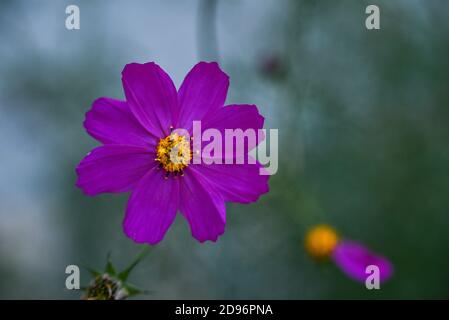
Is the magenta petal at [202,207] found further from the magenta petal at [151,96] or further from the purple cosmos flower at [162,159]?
the magenta petal at [151,96]

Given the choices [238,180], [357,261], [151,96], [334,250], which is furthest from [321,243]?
[151,96]

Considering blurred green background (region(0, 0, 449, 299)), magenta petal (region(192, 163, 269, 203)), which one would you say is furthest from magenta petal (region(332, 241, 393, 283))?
magenta petal (region(192, 163, 269, 203))

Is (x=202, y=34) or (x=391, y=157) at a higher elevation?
(x=202, y=34)

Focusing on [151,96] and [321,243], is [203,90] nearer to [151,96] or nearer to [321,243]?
[151,96]

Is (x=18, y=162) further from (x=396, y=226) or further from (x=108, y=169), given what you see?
(x=396, y=226)

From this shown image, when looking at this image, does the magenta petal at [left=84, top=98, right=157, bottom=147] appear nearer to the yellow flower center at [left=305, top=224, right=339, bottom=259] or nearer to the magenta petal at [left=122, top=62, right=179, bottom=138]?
the magenta petal at [left=122, top=62, right=179, bottom=138]

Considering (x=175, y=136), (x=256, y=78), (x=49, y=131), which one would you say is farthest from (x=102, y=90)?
(x=175, y=136)
